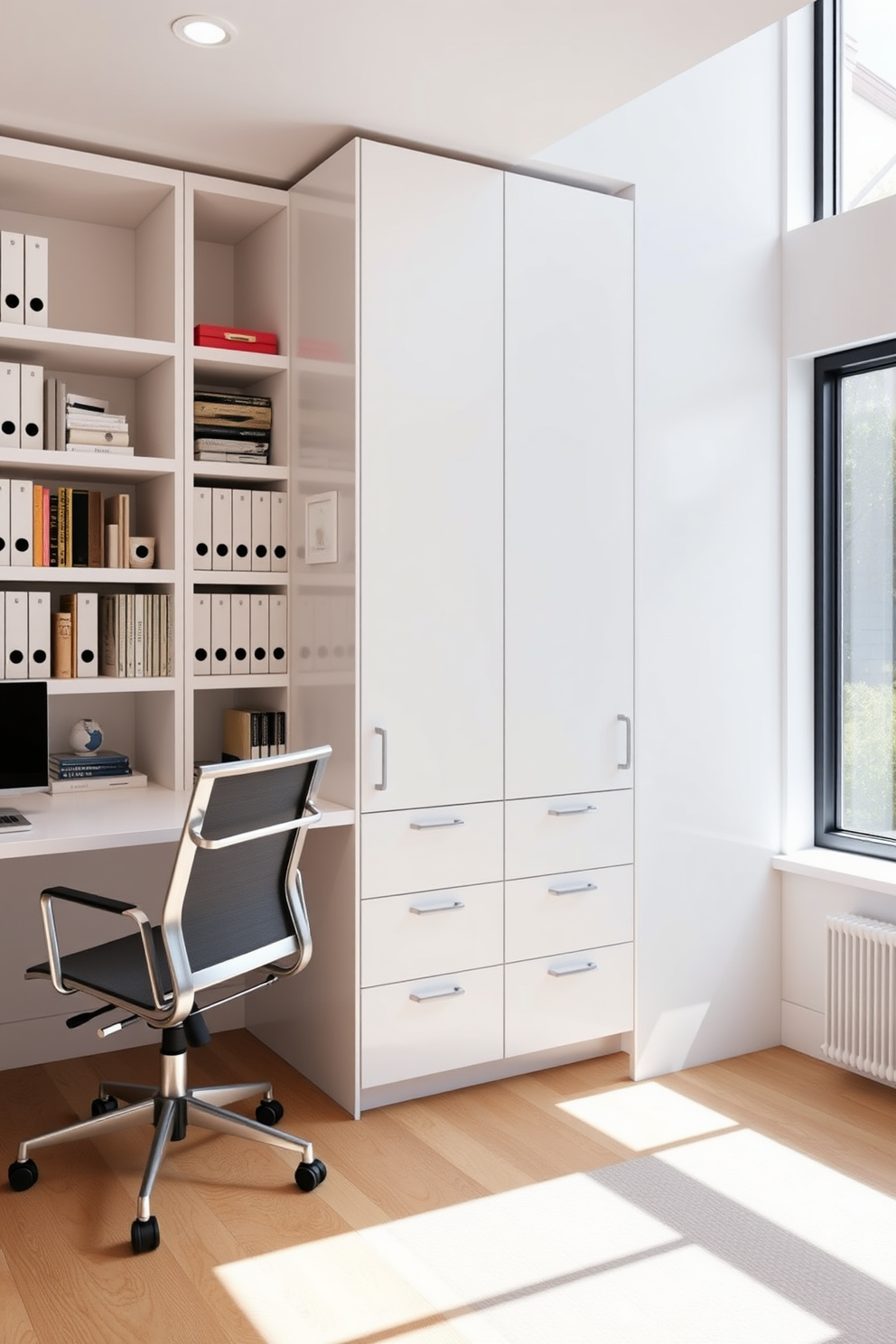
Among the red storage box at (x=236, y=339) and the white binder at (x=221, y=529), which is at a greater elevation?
the red storage box at (x=236, y=339)

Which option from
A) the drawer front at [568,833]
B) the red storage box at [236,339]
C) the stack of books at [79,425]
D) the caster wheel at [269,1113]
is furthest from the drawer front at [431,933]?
the red storage box at [236,339]

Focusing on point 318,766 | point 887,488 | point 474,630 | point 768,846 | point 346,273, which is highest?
point 346,273

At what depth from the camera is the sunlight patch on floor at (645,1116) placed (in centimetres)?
294

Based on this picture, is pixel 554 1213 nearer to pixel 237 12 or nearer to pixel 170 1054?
pixel 170 1054

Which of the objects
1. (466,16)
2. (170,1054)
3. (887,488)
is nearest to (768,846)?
(887,488)

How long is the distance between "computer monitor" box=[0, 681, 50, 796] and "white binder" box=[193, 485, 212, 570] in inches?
22.5

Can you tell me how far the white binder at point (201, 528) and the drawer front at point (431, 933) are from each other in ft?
3.49

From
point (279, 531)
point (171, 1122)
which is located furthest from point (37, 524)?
point (171, 1122)

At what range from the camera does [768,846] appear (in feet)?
11.9

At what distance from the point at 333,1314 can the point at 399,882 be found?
1.07 m

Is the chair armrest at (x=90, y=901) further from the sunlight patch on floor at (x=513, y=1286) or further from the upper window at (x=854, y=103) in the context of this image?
the upper window at (x=854, y=103)

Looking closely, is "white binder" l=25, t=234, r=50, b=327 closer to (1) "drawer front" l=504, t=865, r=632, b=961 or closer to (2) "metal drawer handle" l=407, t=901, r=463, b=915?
(2) "metal drawer handle" l=407, t=901, r=463, b=915

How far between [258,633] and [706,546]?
1368 millimetres

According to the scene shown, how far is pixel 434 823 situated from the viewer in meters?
3.04
